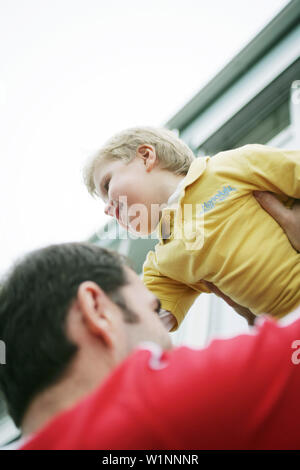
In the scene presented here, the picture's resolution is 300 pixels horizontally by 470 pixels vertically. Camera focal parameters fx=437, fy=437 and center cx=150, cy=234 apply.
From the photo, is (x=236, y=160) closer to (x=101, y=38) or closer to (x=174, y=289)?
(x=174, y=289)

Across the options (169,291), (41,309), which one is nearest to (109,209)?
(169,291)

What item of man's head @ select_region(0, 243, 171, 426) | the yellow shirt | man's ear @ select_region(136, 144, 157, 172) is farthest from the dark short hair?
man's ear @ select_region(136, 144, 157, 172)

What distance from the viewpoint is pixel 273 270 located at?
85cm

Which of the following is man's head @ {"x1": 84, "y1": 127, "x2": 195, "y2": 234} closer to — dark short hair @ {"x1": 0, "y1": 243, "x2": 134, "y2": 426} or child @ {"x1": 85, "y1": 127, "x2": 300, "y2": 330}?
child @ {"x1": 85, "y1": 127, "x2": 300, "y2": 330}

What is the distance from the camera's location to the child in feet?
2.85

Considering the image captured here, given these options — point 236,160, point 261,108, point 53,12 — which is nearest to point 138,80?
point 53,12

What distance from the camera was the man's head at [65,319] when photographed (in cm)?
54

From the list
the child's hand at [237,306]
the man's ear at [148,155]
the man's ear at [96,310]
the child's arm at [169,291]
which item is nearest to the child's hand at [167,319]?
the child's arm at [169,291]

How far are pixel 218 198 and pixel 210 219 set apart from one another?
0.05 metres

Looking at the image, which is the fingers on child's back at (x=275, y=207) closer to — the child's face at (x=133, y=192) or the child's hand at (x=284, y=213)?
the child's hand at (x=284, y=213)

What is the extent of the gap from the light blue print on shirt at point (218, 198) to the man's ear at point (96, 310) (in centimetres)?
43

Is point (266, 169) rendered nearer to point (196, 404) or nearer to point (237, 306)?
point (237, 306)

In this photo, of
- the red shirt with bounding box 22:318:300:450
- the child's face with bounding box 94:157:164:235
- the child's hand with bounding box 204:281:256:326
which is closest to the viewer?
the red shirt with bounding box 22:318:300:450

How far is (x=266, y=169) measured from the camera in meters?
0.91
